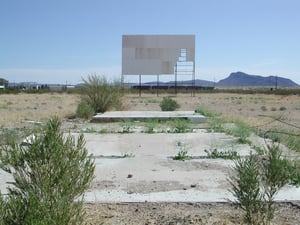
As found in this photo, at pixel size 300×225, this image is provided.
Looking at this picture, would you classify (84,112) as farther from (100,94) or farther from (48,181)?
(48,181)

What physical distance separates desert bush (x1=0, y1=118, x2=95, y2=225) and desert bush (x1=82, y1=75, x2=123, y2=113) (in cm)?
2255

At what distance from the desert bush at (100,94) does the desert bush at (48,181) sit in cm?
2255

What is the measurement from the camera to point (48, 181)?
4.08 m

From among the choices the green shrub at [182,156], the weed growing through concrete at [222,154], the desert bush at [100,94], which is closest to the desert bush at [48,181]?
the green shrub at [182,156]

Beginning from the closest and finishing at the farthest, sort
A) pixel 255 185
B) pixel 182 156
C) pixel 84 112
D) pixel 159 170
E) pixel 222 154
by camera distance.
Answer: pixel 255 185, pixel 159 170, pixel 182 156, pixel 222 154, pixel 84 112

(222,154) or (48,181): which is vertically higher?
(48,181)

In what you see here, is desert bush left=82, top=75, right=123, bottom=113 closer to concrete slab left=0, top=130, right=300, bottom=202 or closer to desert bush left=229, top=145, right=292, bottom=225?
concrete slab left=0, top=130, right=300, bottom=202

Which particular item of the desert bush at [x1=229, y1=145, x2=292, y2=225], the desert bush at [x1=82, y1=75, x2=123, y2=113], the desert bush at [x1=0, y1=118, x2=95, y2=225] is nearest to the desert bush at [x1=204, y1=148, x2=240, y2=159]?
the desert bush at [x1=229, y1=145, x2=292, y2=225]

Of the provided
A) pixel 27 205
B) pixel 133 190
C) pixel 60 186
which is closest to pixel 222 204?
pixel 133 190

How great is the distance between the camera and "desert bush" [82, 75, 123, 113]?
89.9 feet

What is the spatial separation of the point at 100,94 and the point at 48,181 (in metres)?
23.5

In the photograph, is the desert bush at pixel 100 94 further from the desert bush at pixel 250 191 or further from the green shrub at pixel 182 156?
the desert bush at pixel 250 191

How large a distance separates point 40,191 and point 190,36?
172 ft

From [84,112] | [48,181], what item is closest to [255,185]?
[48,181]
